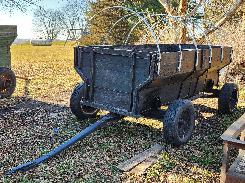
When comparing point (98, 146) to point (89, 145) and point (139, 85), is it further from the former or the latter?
point (139, 85)

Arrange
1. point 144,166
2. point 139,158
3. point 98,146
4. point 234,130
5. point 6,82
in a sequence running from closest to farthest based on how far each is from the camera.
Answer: point 234,130, point 144,166, point 139,158, point 98,146, point 6,82

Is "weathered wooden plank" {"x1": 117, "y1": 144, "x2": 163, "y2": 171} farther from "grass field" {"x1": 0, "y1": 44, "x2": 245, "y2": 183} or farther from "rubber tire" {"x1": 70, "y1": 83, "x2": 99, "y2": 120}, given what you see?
"rubber tire" {"x1": 70, "y1": 83, "x2": 99, "y2": 120}

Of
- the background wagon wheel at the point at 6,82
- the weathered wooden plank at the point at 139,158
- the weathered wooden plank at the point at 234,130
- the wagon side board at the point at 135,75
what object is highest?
the wagon side board at the point at 135,75

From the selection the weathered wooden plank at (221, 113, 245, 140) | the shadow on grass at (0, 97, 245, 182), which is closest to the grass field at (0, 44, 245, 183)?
the shadow on grass at (0, 97, 245, 182)

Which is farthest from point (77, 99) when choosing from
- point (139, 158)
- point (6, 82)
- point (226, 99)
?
point (226, 99)

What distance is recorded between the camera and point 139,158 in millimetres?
5141

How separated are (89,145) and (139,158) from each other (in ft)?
3.21

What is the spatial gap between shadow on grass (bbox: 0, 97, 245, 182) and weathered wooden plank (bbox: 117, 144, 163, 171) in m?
0.14

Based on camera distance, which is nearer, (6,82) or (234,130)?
(234,130)

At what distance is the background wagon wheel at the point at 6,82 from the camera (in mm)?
8545

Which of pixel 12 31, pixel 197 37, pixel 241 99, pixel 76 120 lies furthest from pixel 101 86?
pixel 197 37

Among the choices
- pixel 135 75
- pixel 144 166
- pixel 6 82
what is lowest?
pixel 144 166

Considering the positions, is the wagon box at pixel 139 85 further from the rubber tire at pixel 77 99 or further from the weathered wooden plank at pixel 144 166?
the weathered wooden plank at pixel 144 166

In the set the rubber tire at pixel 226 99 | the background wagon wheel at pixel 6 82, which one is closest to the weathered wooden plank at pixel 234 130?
the rubber tire at pixel 226 99
